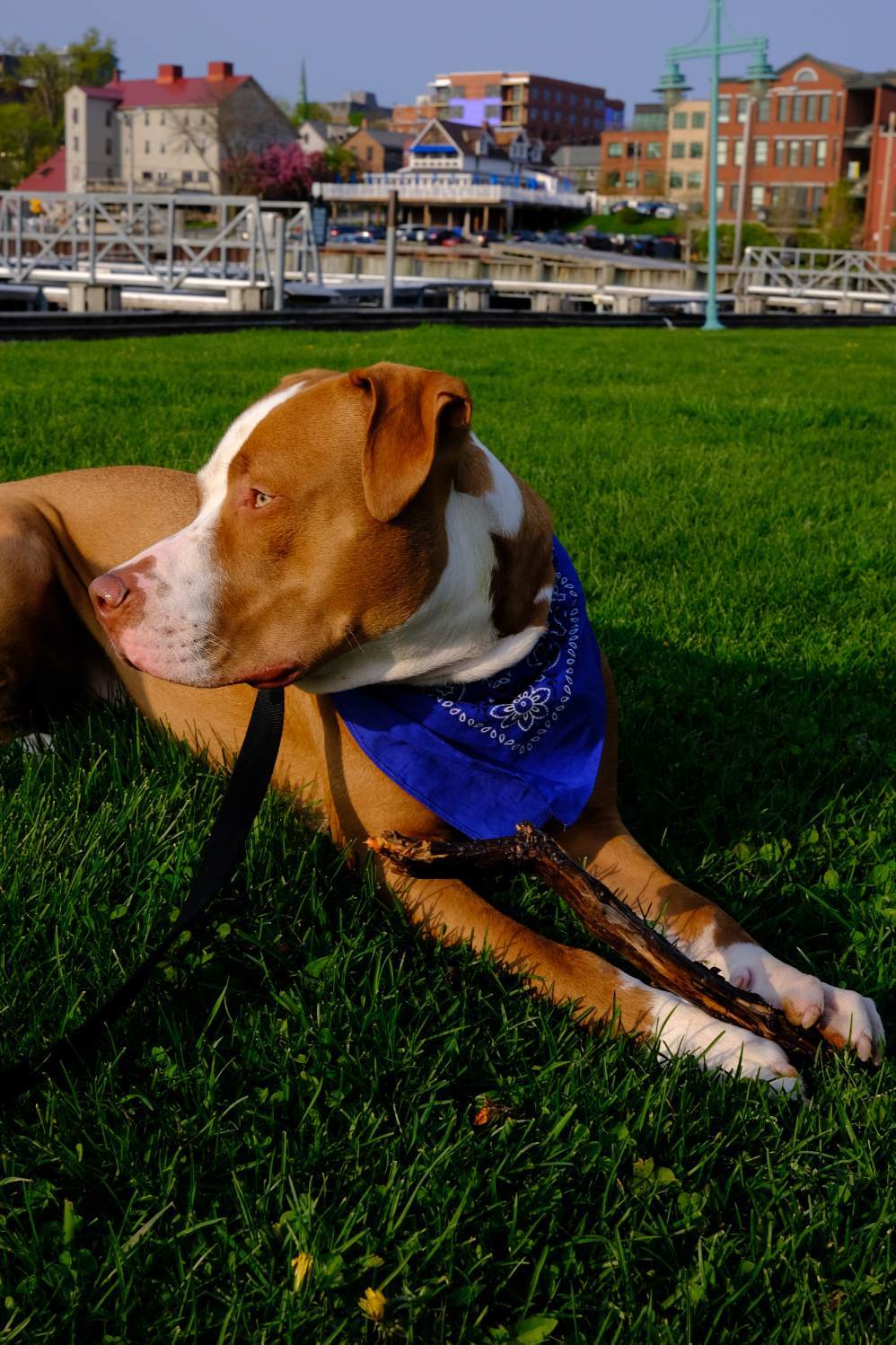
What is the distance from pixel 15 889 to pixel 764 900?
1.69 meters

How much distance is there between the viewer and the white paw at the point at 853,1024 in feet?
8.23

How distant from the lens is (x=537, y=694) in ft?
10.2

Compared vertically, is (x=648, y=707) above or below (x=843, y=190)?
below

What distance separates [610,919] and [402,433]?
1072 millimetres

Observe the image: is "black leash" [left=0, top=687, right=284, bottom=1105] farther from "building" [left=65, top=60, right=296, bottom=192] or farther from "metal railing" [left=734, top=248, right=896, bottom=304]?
"building" [left=65, top=60, right=296, bottom=192]

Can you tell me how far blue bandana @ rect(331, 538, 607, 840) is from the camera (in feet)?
9.82

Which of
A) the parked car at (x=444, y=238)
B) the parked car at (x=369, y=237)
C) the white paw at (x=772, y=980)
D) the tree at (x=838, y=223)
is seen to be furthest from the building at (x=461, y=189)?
the white paw at (x=772, y=980)

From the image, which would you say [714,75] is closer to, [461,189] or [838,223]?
[838,223]

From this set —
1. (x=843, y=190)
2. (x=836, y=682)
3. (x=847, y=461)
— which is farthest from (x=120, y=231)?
(x=843, y=190)

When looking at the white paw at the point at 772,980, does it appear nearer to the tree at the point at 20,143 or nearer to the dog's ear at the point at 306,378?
the dog's ear at the point at 306,378

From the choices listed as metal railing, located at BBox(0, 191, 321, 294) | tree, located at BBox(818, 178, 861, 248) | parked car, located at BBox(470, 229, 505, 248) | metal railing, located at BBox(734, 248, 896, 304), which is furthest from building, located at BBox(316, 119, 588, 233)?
metal railing, located at BBox(0, 191, 321, 294)

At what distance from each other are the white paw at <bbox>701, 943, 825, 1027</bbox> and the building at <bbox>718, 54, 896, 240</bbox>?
298ft

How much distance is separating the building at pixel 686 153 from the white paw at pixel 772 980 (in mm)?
108300

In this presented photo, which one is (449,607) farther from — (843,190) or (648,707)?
(843,190)
